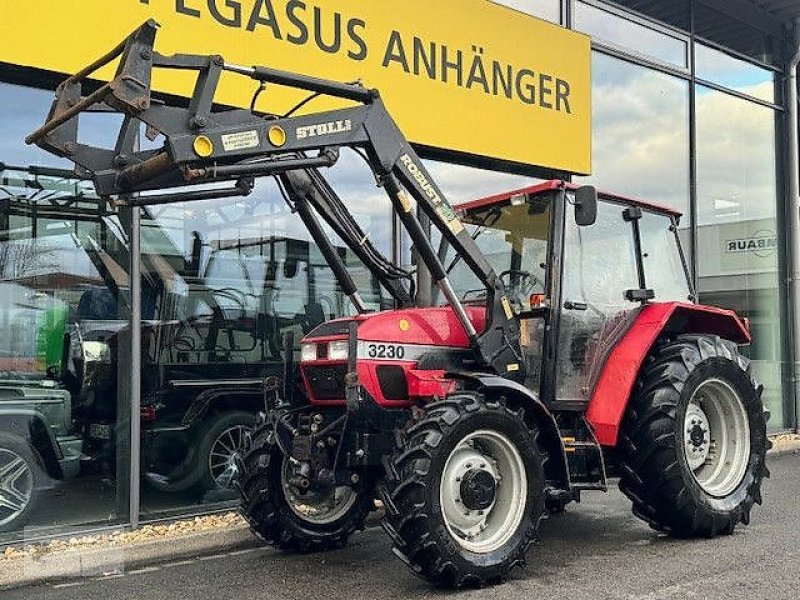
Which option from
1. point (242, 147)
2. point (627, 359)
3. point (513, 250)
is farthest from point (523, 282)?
point (242, 147)

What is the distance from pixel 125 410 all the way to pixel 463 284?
289cm

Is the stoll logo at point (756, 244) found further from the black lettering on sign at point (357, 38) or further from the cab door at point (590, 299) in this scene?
the black lettering on sign at point (357, 38)

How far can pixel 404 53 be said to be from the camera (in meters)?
8.55

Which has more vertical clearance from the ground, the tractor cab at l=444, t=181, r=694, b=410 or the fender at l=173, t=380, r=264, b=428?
the tractor cab at l=444, t=181, r=694, b=410

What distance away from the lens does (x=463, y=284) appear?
6289 millimetres

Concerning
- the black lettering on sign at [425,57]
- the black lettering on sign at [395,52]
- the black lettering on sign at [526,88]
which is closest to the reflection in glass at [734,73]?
the black lettering on sign at [526,88]

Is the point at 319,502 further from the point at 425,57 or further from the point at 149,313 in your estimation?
the point at 425,57

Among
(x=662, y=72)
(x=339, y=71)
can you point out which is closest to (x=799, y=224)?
(x=662, y=72)

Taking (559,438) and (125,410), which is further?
(125,410)

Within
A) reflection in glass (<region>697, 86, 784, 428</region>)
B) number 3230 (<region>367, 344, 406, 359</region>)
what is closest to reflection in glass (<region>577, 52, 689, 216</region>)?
reflection in glass (<region>697, 86, 784, 428</region>)

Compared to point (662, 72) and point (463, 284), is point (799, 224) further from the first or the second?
point (463, 284)

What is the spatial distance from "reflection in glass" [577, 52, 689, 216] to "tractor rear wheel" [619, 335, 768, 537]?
454 cm

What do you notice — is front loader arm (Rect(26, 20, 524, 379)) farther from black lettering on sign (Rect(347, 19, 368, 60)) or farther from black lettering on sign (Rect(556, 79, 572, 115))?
black lettering on sign (Rect(556, 79, 572, 115))

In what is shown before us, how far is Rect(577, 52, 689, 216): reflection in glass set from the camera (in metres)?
10.8
